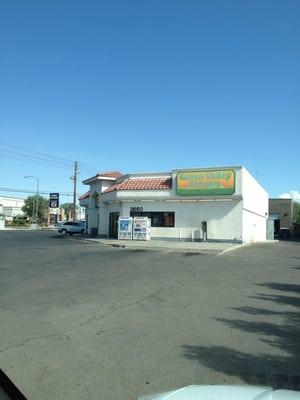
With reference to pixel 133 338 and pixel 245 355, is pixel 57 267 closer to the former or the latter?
pixel 133 338

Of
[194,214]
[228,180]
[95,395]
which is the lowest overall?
[95,395]

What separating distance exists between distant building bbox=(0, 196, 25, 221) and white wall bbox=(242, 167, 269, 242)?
11320 cm

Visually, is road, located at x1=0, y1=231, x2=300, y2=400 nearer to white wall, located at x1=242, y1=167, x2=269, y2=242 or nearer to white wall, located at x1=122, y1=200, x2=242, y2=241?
white wall, located at x1=122, y1=200, x2=242, y2=241

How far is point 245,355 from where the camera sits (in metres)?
6.89

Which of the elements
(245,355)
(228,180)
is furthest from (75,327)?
(228,180)

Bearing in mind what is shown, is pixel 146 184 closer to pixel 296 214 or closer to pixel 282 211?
pixel 282 211

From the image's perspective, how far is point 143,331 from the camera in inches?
328

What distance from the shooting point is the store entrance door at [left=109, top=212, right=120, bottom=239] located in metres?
39.5

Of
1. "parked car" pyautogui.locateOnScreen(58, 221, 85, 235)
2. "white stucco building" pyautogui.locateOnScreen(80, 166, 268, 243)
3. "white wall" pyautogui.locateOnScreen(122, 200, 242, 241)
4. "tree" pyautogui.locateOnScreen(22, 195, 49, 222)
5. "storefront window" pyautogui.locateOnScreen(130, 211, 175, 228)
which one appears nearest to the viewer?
"white stucco building" pyautogui.locateOnScreen(80, 166, 268, 243)

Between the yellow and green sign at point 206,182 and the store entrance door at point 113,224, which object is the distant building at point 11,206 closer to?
the store entrance door at point 113,224

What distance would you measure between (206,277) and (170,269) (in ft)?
8.17

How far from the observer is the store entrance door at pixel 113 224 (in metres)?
39.5

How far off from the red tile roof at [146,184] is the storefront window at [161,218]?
6.16 feet

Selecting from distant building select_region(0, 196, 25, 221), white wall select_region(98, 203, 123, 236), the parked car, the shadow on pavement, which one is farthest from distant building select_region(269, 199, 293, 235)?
distant building select_region(0, 196, 25, 221)
